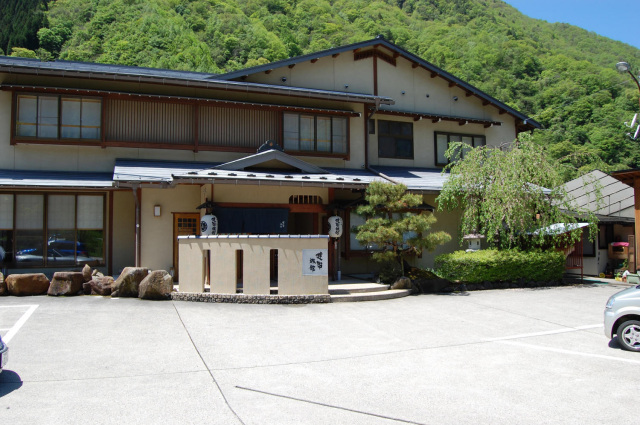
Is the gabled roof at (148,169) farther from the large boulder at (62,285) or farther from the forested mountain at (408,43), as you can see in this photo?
the forested mountain at (408,43)

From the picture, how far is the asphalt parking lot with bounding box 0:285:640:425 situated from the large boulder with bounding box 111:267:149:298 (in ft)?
1.77

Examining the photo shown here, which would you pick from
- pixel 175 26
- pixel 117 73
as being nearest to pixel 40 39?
pixel 175 26

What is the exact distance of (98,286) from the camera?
1244 cm

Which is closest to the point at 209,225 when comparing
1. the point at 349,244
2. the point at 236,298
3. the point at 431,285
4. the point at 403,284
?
the point at 236,298

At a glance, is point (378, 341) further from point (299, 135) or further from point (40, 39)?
point (40, 39)

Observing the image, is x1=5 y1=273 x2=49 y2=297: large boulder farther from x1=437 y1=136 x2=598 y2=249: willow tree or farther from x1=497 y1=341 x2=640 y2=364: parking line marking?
x1=437 y1=136 x2=598 y2=249: willow tree

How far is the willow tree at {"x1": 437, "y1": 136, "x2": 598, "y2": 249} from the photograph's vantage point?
15.5 metres

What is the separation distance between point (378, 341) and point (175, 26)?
76.8m

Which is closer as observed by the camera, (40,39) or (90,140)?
(90,140)

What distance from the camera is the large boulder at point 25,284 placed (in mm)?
12062

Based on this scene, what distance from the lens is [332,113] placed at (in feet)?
59.5

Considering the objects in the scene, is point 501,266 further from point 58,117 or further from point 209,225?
point 58,117

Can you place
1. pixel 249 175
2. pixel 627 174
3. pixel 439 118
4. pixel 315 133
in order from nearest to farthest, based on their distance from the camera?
pixel 249 175
pixel 627 174
pixel 315 133
pixel 439 118

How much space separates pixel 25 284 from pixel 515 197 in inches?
561
